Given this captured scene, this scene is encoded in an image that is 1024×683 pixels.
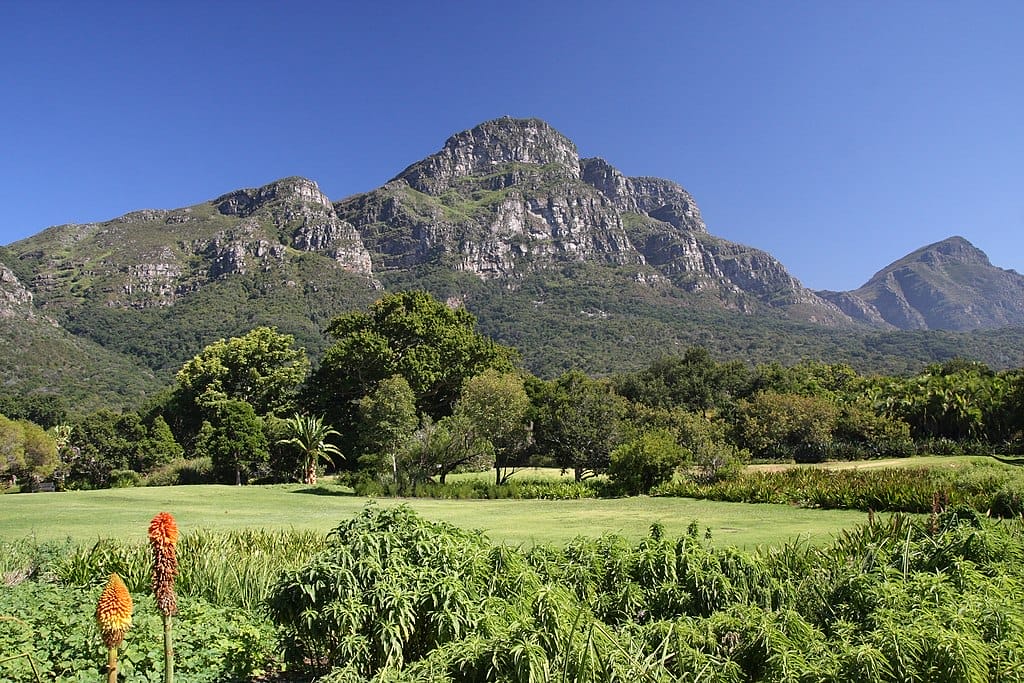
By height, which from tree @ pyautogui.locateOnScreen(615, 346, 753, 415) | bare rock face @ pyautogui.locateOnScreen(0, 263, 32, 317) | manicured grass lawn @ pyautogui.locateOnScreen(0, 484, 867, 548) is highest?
bare rock face @ pyautogui.locateOnScreen(0, 263, 32, 317)

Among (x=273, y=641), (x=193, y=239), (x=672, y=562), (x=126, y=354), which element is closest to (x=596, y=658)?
(x=672, y=562)

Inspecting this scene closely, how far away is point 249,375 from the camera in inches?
1713

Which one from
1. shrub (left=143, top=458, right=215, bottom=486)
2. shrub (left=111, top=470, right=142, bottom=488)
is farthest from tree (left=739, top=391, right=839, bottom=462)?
shrub (left=111, top=470, right=142, bottom=488)

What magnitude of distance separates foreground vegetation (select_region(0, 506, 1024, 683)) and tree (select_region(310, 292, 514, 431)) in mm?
30851

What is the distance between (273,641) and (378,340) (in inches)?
1298

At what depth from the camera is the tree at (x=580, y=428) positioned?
100 feet

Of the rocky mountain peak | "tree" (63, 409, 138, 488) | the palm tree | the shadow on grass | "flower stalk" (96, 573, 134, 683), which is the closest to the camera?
"flower stalk" (96, 573, 134, 683)

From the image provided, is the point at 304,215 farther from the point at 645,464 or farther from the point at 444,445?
the point at 645,464

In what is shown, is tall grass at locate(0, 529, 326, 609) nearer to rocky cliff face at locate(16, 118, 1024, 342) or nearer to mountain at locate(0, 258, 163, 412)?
mountain at locate(0, 258, 163, 412)

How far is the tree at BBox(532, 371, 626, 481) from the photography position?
100 ft

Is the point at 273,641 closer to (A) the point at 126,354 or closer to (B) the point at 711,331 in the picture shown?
(A) the point at 126,354

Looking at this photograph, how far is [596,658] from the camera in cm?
326

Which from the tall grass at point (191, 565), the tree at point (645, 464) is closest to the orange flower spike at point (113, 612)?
the tall grass at point (191, 565)

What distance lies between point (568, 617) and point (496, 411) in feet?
82.5
